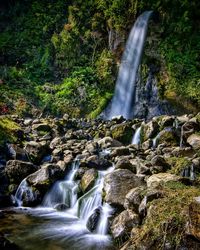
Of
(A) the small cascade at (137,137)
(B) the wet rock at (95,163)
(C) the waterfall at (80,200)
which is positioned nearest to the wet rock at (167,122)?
(A) the small cascade at (137,137)

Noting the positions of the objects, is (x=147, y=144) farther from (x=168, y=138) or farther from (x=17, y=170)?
(x=17, y=170)

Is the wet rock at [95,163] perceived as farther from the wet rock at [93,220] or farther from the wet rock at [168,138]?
the wet rock at [93,220]

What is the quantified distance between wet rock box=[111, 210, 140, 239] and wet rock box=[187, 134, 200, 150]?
5.58 metres

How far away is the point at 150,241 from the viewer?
258 inches

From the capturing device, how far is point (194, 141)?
43.7 feet

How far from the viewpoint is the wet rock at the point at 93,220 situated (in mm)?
9078

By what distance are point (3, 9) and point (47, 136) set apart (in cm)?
2227

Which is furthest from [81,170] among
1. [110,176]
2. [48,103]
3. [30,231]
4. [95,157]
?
[48,103]

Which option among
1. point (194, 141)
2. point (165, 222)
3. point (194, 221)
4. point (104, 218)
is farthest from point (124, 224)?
point (194, 141)

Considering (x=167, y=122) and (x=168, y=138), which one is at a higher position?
(x=167, y=122)

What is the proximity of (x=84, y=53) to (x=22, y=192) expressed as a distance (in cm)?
1816

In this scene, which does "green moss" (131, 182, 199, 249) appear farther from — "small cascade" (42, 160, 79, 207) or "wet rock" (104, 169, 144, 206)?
"small cascade" (42, 160, 79, 207)

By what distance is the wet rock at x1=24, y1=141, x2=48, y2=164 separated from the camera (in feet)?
47.2

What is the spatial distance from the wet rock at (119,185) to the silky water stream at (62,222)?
0.32 meters
